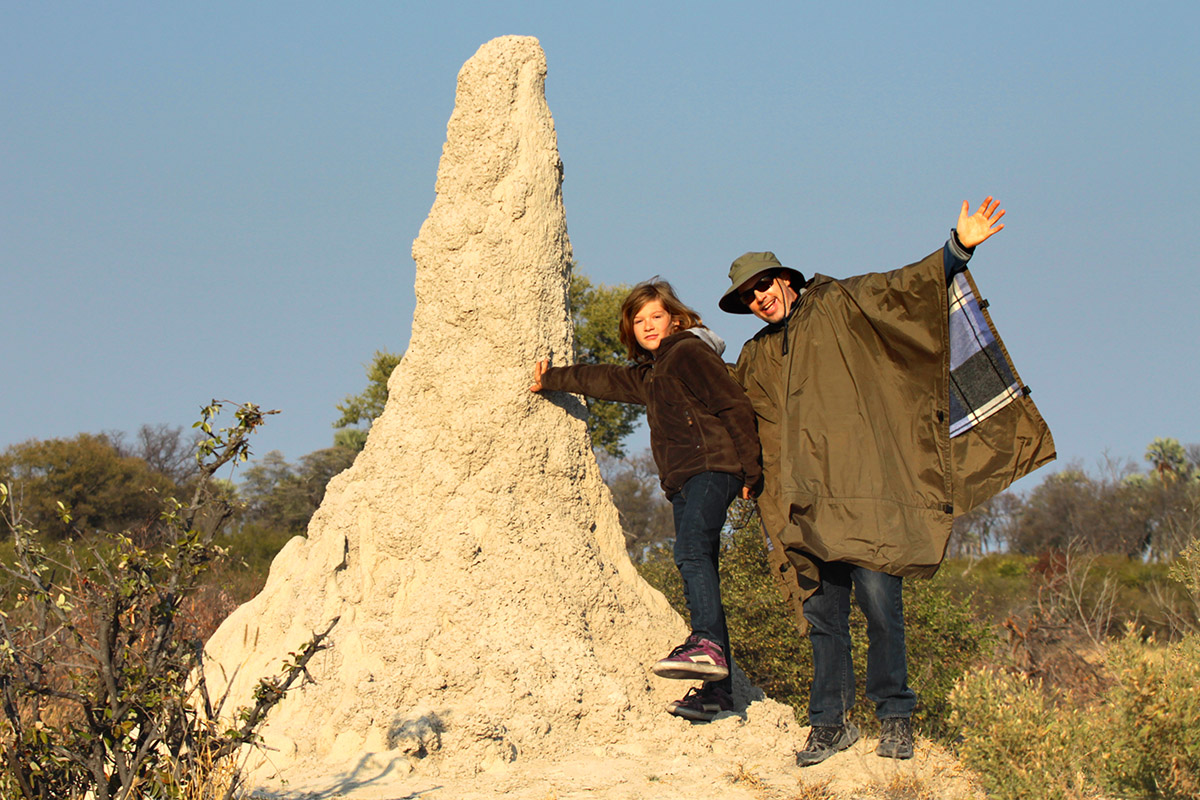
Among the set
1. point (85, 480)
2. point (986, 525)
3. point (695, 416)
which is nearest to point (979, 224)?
point (695, 416)

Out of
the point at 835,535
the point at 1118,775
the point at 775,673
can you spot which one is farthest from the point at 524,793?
the point at 775,673

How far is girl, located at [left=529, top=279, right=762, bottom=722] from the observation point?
4414mm

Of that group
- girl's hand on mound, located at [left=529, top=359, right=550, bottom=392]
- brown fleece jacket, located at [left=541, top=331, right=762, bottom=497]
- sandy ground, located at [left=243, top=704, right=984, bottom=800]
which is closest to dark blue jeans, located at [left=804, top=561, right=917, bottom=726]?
sandy ground, located at [left=243, top=704, right=984, bottom=800]

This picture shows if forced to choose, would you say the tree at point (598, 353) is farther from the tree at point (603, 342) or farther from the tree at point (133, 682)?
the tree at point (133, 682)

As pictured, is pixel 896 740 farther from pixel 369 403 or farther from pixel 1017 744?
pixel 369 403

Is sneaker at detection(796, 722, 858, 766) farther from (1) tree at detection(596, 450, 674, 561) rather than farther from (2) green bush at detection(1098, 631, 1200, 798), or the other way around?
(1) tree at detection(596, 450, 674, 561)

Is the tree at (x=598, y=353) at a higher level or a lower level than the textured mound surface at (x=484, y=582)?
higher

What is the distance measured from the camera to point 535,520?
5043 millimetres

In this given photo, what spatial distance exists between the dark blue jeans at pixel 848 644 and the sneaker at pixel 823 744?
0.09ft

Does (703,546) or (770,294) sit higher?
(770,294)

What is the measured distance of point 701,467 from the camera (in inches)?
176

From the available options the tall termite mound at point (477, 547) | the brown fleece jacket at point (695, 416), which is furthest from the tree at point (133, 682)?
the brown fleece jacket at point (695, 416)

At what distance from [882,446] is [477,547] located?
1.87 metres

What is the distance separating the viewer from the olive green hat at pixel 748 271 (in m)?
4.44
